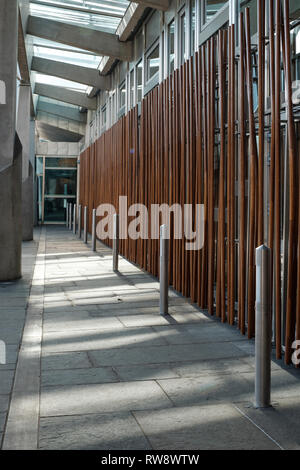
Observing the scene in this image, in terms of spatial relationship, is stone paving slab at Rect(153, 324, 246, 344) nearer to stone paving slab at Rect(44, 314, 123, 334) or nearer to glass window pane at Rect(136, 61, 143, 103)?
stone paving slab at Rect(44, 314, 123, 334)

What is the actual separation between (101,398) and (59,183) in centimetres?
2967

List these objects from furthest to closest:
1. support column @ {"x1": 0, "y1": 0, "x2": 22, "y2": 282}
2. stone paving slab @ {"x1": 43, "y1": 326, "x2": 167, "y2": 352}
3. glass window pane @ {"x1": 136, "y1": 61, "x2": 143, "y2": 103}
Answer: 1. glass window pane @ {"x1": 136, "y1": 61, "x2": 143, "y2": 103}
2. support column @ {"x1": 0, "y1": 0, "x2": 22, "y2": 282}
3. stone paving slab @ {"x1": 43, "y1": 326, "x2": 167, "y2": 352}

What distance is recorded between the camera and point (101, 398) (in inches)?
143

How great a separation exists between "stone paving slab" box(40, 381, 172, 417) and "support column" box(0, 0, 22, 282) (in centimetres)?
541

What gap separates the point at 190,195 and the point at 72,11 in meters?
10.1

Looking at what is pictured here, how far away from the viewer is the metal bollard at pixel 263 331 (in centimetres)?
344

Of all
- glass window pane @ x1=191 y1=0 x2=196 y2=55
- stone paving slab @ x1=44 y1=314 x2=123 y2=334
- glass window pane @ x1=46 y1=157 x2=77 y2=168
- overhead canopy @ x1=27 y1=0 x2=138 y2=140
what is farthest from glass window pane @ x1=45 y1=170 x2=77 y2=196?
stone paving slab @ x1=44 y1=314 x2=123 y2=334

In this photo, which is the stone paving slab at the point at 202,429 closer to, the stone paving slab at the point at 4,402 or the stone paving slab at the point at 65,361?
the stone paving slab at the point at 4,402

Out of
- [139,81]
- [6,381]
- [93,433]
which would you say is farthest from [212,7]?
[93,433]

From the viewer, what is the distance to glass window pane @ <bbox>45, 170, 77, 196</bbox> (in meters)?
32.6

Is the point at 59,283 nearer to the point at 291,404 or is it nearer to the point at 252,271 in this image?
the point at 252,271

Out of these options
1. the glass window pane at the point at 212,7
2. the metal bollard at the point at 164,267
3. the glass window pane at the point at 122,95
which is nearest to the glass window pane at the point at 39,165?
the glass window pane at the point at 122,95

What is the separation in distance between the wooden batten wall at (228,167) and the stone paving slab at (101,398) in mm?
1347

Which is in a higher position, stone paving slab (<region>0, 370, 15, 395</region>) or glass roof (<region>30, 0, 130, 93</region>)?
glass roof (<region>30, 0, 130, 93</region>)
